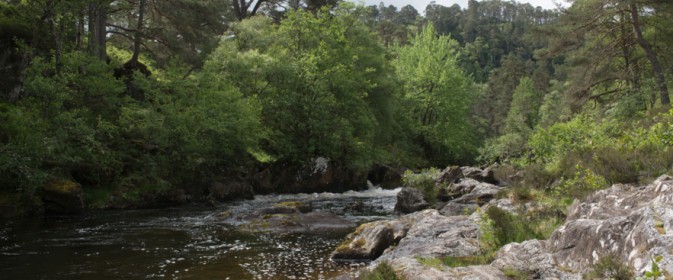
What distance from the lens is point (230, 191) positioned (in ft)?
88.8

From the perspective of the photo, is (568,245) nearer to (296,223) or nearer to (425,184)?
(296,223)

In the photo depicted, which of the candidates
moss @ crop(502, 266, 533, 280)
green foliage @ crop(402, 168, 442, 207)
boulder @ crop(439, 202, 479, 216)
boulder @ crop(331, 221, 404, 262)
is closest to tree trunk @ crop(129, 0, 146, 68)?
green foliage @ crop(402, 168, 442, 207)

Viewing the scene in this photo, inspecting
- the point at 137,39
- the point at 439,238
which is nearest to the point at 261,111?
the point at 137,39

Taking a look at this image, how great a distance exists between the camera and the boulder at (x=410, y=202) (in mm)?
21734

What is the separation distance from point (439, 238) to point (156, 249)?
800cm

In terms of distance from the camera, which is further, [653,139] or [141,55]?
[141,55]

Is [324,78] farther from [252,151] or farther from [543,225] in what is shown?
[543,225]

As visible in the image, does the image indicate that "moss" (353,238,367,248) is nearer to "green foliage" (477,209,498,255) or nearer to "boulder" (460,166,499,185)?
"green foliage" (477,209,498,255)

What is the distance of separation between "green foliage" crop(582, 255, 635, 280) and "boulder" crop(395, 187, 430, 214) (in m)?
14.8

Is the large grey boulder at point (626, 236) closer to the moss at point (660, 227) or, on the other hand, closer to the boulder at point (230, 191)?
the moss at point (660, 227)

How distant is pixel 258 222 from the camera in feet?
59.0

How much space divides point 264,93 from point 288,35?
6.73 metres

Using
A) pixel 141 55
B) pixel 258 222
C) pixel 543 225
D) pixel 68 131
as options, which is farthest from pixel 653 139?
pixel 141 55

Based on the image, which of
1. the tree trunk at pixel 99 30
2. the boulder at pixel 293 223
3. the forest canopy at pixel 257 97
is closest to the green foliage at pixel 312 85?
the forest canopy at pixel 257 97
